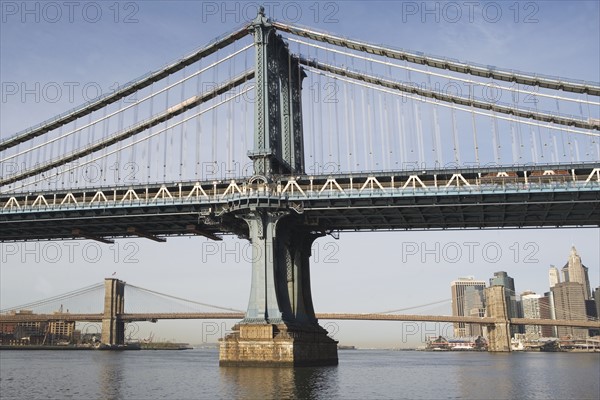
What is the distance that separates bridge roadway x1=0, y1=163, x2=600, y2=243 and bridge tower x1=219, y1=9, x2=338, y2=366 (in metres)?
1.57

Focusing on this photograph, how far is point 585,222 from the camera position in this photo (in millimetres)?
66688

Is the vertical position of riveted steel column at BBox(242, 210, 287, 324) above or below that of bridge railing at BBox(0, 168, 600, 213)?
below

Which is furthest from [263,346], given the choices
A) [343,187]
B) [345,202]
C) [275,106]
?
[275,106]

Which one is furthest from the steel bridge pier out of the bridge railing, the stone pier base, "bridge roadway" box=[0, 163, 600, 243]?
the bridge railing

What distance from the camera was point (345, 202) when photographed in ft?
201

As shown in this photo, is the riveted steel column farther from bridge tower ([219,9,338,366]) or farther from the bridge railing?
the bridge railing

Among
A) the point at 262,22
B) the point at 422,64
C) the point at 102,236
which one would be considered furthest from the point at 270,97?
the point at 102,236

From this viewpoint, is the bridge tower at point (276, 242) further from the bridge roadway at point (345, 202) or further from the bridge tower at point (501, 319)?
the bridge tower at point (501, 319)

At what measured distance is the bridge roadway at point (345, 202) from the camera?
58250 millimetres

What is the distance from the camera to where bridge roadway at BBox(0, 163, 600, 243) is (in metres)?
58.2

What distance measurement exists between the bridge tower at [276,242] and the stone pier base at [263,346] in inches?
3.2

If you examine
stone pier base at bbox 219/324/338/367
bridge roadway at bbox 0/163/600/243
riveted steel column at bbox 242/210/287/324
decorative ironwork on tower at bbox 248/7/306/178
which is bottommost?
stone pier base at bbox 219/324/338/367

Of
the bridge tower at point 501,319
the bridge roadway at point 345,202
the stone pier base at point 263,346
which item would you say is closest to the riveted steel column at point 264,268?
the stone pier base at point 263,346

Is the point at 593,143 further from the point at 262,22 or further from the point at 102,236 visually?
the point at 102,236
